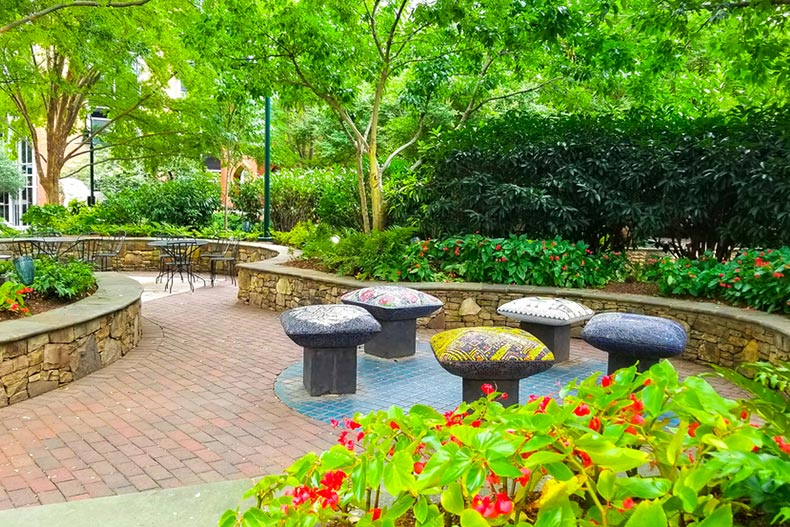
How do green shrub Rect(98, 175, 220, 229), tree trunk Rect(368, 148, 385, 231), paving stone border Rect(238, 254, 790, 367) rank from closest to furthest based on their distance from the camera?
paving stone border Rect(238, 254, 790, 367)
tree trunk Rect(368, 148, 385, 231)
green shrub Rect(98, 175, 220, 229)

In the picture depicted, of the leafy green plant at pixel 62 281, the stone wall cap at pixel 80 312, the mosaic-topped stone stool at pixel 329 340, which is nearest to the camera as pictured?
the stone wall cap at pixel 80 312

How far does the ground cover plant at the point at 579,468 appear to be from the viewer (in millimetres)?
1466

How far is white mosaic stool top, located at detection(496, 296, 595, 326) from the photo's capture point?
620 centimetres

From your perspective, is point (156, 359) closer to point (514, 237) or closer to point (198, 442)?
point (198, 442)

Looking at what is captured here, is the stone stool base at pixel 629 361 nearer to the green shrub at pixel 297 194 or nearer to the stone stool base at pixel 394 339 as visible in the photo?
the stone stool base at pixel 394 339

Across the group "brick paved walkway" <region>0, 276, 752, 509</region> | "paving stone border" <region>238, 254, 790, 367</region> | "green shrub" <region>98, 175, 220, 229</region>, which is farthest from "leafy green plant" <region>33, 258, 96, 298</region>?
"green shrub" <region>98, 175, 220, 229</region>

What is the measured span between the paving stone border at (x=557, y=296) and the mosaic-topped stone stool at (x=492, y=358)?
2.29 meters

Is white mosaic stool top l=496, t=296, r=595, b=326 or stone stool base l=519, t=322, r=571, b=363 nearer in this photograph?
white mosaic stool top l=496, t=296, r=595, b=326

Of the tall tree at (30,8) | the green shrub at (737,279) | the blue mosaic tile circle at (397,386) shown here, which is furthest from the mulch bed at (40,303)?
the green shrub at (737,279)

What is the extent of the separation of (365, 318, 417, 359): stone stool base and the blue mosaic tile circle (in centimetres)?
9

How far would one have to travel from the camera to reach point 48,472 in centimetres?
371

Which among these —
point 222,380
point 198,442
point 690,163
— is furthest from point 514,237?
point 198,442

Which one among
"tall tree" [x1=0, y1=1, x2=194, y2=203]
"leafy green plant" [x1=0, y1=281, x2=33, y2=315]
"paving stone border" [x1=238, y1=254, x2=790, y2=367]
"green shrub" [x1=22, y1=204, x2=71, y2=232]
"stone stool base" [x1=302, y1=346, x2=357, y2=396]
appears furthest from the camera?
A: "green shrub" [x1=22, y1=204, x2=71, y2=232]

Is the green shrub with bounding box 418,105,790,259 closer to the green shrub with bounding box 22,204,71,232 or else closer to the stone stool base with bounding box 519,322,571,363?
the stone stool base with bounding box 519,322,571,363
